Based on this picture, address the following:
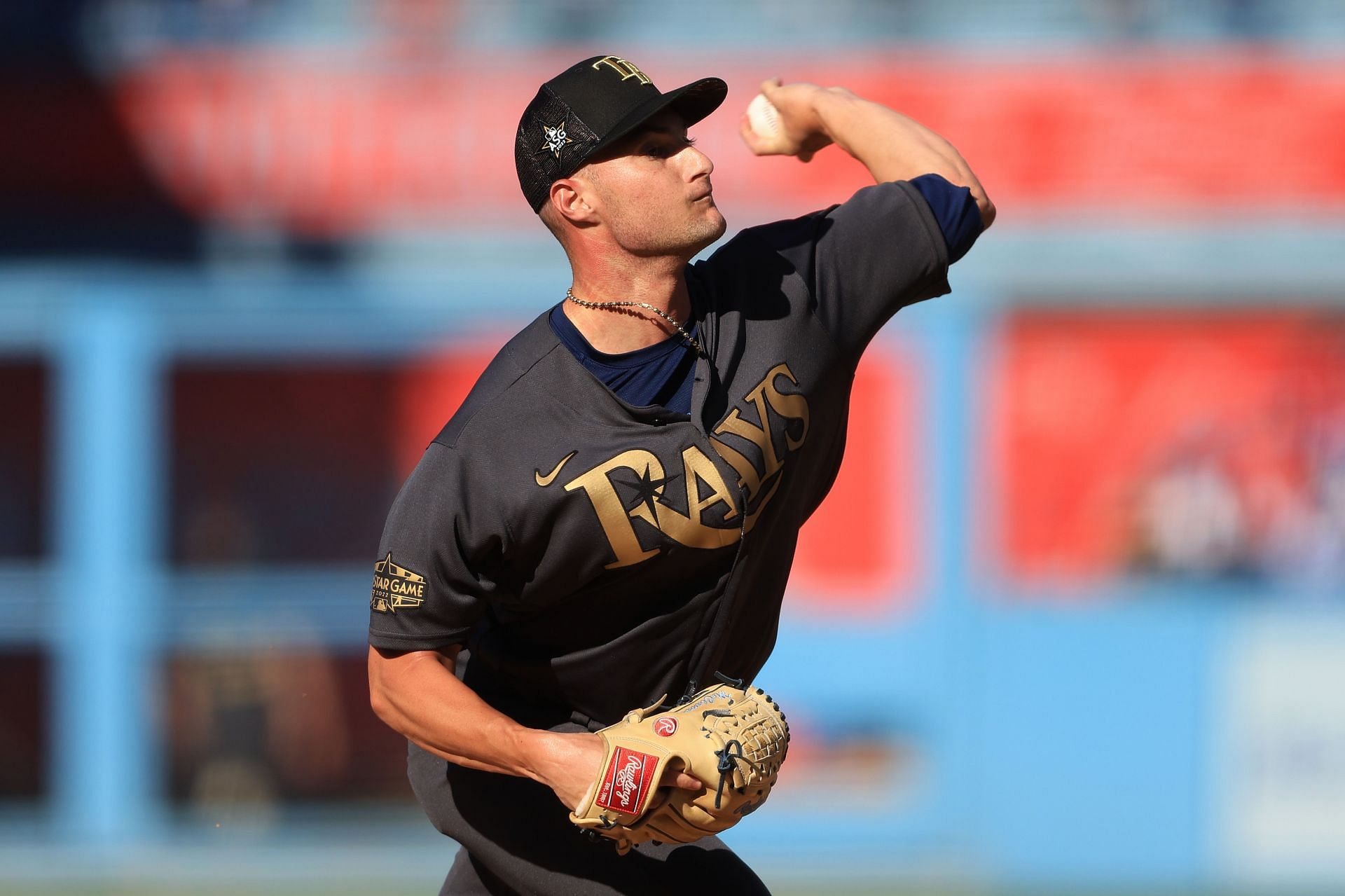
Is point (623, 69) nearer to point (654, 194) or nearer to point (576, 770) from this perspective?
point (654, 194)

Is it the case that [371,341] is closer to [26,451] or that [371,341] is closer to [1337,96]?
[26,451]

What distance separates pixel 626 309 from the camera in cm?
341

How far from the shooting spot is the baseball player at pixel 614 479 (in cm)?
323

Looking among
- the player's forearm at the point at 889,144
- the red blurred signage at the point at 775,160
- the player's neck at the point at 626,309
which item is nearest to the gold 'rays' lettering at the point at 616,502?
the player's neck at the point at 626,309

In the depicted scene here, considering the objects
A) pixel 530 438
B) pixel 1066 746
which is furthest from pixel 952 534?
pixel 530 438

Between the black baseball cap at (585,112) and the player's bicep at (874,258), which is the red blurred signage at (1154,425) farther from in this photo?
the black baseball cap at (585,112)

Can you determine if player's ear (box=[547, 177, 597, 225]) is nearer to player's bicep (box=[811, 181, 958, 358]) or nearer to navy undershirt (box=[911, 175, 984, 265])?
player's bicep (box=[811, 181, 958, 358])

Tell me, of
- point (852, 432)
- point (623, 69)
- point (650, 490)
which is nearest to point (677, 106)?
point (623, 69)

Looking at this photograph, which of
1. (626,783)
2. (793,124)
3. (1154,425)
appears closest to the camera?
(626,783)

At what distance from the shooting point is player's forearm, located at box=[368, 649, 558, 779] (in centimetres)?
319

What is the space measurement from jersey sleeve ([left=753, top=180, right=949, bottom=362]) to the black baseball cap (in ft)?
1.19

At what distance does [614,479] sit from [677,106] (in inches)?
28.9

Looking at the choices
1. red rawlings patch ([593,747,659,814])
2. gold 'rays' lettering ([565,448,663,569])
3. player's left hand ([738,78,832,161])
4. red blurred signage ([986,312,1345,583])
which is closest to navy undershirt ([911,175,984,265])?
player's left hand ([738,78,832,161])

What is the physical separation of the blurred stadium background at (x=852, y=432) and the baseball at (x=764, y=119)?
199 inches
